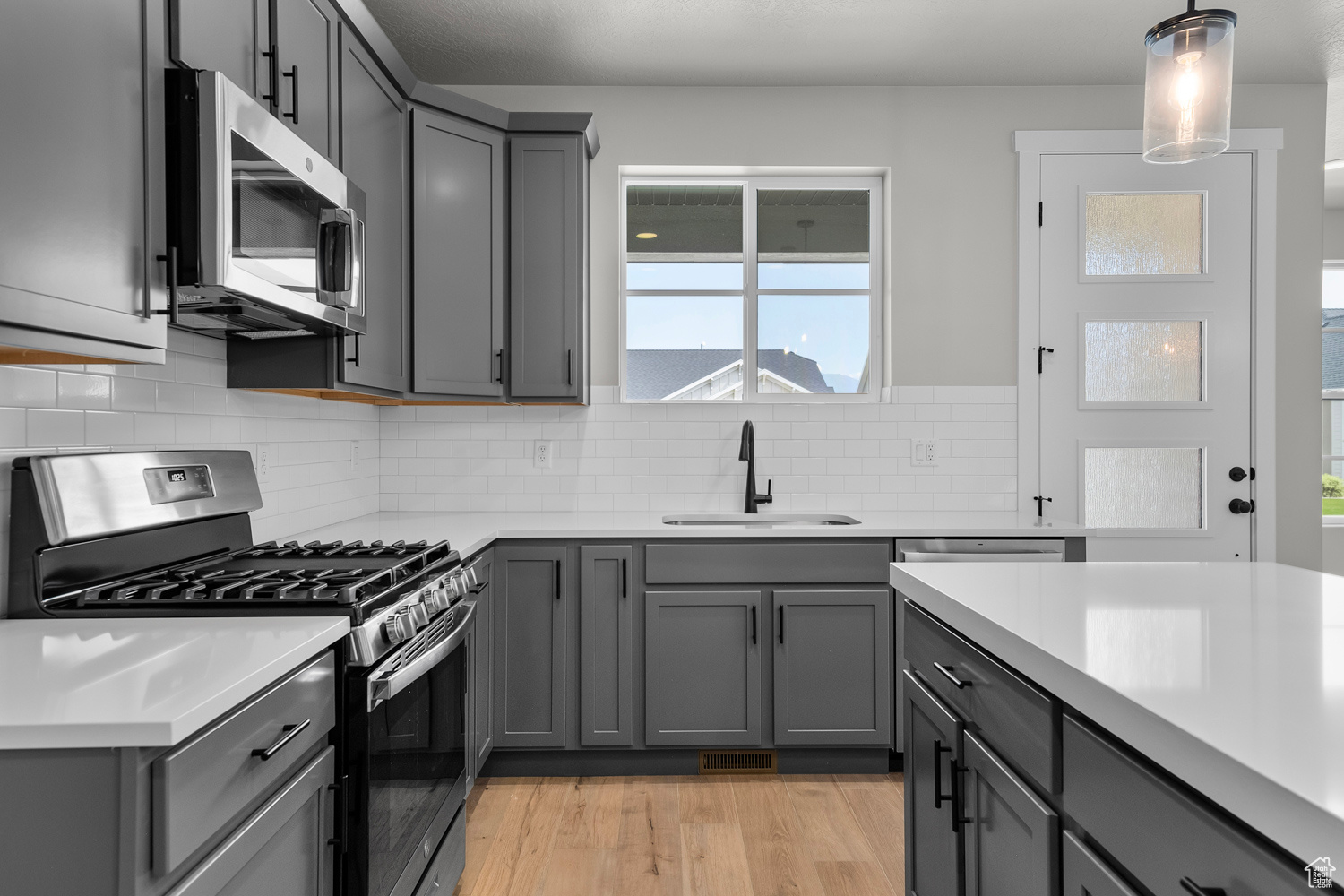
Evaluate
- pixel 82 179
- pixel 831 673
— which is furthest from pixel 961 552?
pixel 82 179

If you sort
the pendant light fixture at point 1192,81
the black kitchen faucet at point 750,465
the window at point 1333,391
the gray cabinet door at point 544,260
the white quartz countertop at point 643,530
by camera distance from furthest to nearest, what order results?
1. the window at point 1333,391
2. the black kitchen faucet at point 750,465
3. the gray cabinet door at point 544,260
4. the white quartz countertop at point 643,530
5. the pendant light fixture at point 1192,81

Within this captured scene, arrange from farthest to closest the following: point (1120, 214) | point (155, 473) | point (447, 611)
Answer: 1. point (1120, 214)
2. point (447, 611)
3. point (155, 473)

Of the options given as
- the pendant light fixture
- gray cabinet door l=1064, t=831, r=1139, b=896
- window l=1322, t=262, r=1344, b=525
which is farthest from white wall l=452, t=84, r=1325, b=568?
window l=1322, t=262, r=1344, b=525

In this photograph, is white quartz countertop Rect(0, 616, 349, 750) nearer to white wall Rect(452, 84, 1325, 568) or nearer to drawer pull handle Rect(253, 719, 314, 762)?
drawer pull handle Rect(253, 719, 314, 762)

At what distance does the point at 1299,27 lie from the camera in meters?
2.91

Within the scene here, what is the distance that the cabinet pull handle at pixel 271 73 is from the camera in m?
1.75

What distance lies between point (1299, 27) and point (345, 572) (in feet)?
12.4

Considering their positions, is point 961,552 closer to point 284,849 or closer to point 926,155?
point 926,155

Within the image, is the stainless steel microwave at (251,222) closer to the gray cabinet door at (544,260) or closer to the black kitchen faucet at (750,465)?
the gray cabinet door at (544,260)

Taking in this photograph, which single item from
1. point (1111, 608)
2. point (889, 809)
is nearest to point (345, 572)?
point (1111, 608)

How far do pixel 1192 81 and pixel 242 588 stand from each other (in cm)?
194

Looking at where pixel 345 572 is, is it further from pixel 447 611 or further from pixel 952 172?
pixel 952 172

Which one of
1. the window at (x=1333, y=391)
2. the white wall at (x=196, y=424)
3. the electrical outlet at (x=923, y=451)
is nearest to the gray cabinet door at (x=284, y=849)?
the white wall at (x=196, y=424)

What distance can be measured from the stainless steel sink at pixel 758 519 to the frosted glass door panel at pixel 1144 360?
4.11 feet
